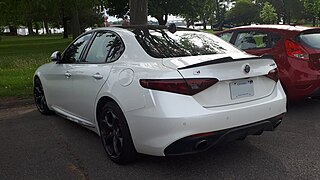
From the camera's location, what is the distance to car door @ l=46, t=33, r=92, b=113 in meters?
4.61

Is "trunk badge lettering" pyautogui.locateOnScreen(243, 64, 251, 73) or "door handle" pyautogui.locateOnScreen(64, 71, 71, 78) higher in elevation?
"trunk badge lettering" pyautogui.locateOnScreen(243, 64, 251, 73)

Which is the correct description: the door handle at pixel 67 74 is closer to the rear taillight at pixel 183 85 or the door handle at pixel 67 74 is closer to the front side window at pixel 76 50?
the front side window at pixel 76 50

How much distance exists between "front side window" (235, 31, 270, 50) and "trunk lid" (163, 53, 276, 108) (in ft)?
8.44

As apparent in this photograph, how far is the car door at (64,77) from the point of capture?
4.61 m

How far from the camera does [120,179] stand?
10.9ft

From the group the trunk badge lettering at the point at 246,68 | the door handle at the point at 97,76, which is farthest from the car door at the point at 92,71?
the trunk badge lettering at the point at 246,68

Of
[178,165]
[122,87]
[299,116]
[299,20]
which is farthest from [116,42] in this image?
[299,20]

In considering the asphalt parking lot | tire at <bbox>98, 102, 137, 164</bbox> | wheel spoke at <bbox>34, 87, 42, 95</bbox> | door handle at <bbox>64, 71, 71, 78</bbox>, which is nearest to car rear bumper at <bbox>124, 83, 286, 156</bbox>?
tire at <bbox>98, 102, 137, 164</bbox>

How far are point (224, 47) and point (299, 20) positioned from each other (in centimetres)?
7386

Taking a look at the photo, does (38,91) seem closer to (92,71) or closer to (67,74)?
(67,74)

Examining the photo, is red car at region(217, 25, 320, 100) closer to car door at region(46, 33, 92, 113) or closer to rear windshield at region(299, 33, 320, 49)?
Result: rear windshield at region(299, 33, 320, 49)

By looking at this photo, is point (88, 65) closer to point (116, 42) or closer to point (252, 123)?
point (116, 42)

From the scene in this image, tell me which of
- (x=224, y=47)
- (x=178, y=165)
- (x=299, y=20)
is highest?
(x=224, y=47)

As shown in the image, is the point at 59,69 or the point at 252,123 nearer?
the point at 252,123
